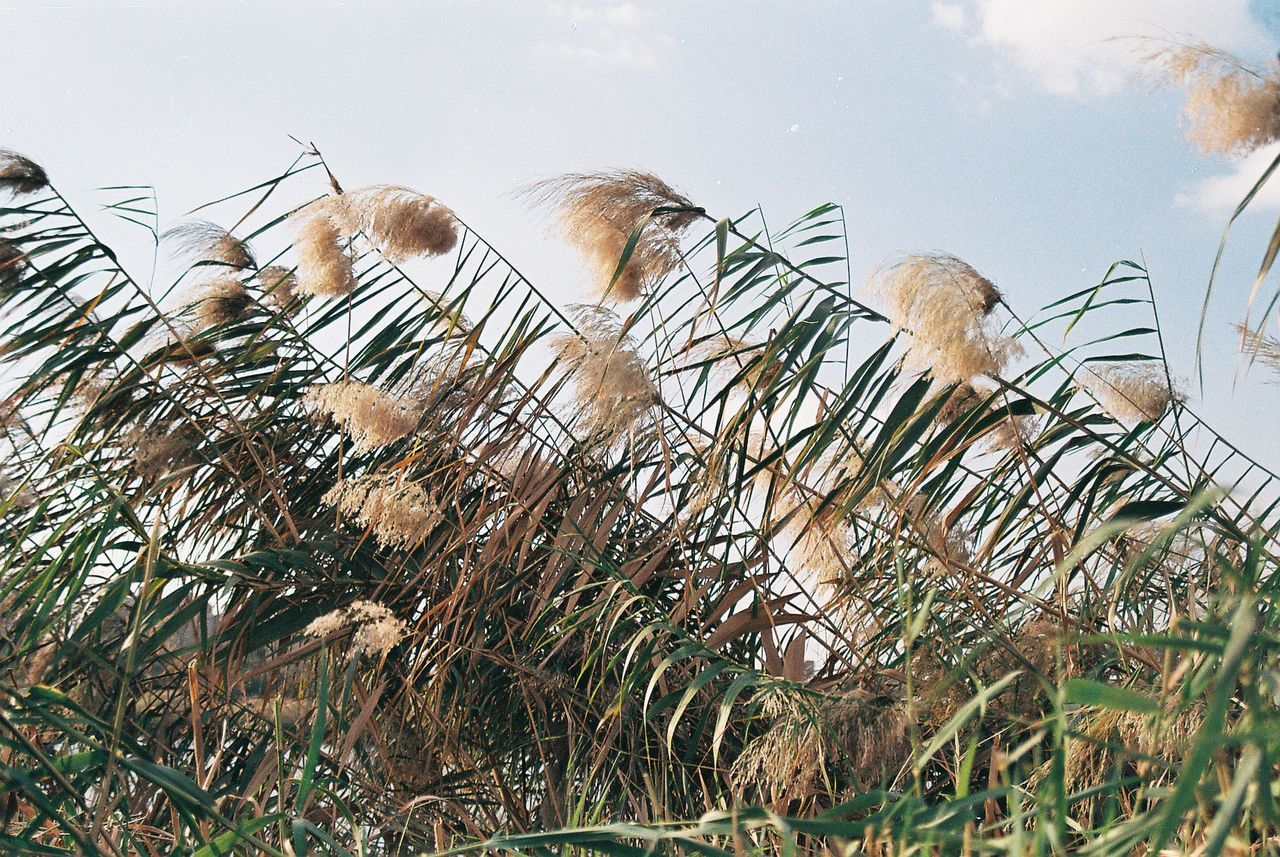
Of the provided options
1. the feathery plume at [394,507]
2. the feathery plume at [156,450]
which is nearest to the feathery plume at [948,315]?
the feathery plume at [394,507]

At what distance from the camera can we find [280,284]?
346 cm

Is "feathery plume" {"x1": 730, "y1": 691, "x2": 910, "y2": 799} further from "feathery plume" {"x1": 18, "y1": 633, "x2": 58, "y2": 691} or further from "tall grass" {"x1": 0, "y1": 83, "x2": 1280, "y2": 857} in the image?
"feathery plume" {"x1": 18, "y1": 633, "x2": 58, "y2": 691}

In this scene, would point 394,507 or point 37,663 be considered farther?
point 37,663

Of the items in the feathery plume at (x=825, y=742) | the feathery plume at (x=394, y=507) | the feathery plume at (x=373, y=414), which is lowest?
the feathery plume at (x=825, y=742)

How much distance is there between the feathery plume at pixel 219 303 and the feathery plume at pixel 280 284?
0.30 feet

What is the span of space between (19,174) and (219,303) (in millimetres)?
639

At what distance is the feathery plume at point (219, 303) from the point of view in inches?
131

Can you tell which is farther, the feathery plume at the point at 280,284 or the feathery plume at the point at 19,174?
the feathery plume at the point at 280,284

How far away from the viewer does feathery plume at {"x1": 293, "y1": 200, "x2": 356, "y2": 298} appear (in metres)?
3.01

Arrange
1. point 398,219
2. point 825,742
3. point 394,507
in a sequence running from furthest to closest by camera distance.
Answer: point 398,219 → point 394,507 → point 825,742

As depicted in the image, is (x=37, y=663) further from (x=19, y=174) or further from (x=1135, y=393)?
(x=1135, y=393)

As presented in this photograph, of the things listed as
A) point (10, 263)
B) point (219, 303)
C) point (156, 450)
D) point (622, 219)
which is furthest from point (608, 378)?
point (10, 263)

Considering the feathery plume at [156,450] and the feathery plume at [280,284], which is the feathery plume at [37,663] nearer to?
the feathery plume at [156,450]

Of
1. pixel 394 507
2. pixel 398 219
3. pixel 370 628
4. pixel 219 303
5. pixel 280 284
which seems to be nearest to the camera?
pixel 370 628
